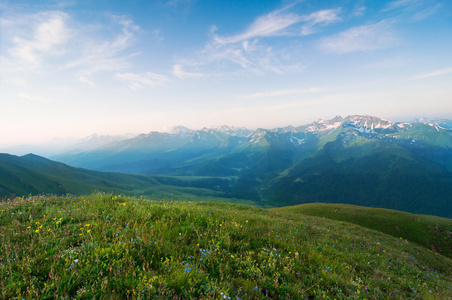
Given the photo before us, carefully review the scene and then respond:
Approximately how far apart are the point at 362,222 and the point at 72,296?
168 feet

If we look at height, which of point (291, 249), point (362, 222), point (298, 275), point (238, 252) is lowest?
point (362, 222)

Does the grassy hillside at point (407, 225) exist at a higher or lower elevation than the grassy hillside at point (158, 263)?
lower

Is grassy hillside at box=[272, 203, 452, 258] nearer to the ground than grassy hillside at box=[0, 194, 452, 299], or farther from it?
nearer to the ground

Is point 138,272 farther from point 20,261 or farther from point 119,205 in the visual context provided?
point 119,205

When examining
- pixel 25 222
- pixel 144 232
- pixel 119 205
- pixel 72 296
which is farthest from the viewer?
pixel 119 205

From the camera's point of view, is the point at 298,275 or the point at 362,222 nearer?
the point at 298,275

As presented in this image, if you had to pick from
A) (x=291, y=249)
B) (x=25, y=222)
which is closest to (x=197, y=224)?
(x=291, y=249)

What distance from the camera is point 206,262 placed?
507 cm

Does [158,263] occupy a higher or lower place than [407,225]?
higher

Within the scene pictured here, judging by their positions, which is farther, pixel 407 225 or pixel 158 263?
pixel 407 225

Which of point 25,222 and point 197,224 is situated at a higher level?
point 25,222

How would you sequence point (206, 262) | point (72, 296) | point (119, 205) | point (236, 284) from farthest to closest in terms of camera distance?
point (119, 205)
point (206, 262)
point (236, 284)
point (72, 296)

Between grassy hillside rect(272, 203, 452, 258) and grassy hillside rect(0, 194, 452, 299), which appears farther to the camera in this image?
grassy hillside rect(272, 203, 452, 258)

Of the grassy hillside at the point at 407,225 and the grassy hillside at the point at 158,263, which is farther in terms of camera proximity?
the grassy hillside at the point at 407,225
